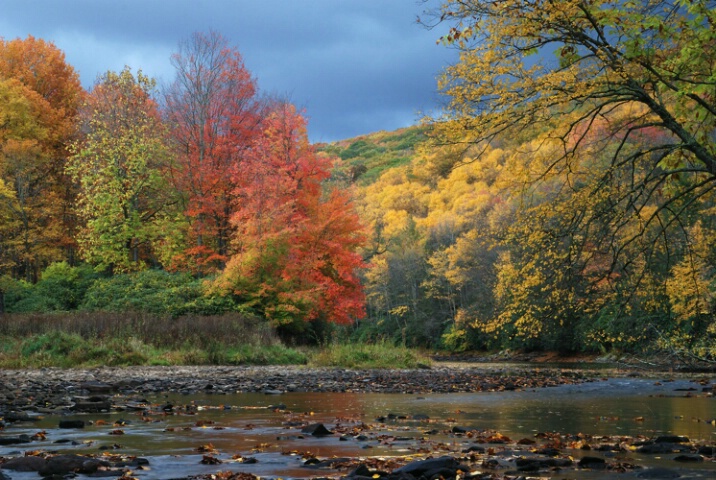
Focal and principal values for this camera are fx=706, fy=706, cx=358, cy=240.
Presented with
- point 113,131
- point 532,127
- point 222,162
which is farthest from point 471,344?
point 532,127

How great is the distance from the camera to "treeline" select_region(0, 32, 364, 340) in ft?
101

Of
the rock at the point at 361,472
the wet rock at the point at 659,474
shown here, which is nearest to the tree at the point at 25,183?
the rock at the point at 361,472

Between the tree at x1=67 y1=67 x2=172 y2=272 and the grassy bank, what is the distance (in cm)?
1014

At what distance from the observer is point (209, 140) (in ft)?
122

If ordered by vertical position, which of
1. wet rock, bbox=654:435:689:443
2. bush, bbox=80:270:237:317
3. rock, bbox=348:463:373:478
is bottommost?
wet rock, bbox=654:435:689:443

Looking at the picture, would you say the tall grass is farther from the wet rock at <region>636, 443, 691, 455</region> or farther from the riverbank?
the wet rock at <region>636, 443, 691, 455</region>

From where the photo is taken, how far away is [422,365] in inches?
1109

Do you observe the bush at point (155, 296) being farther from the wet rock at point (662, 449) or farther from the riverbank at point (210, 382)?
the wet rock at point (662, 449)

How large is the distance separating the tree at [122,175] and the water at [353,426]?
22124mm

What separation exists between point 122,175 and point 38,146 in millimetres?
5913

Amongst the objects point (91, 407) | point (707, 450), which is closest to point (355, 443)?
point (707, 450)

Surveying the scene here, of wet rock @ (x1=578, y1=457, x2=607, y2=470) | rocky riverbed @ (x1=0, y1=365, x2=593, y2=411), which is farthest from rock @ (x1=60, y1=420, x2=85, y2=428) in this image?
wet rock @ (x1=578, y1=457, x2=607, y2=470)

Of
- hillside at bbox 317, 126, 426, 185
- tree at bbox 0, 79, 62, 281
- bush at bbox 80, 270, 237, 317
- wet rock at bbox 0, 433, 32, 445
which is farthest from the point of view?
hillside at bbox 317, 126, 426, 185

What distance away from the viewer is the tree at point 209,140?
35.2 metres
